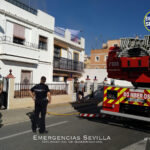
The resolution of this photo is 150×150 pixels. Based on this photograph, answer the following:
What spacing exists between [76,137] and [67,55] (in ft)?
54.4

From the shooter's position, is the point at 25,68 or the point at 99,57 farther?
the point at 99,57

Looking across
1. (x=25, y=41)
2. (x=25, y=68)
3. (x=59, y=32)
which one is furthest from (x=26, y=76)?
(x=59, y=32)

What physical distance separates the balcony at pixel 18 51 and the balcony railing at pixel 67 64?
12.8ft

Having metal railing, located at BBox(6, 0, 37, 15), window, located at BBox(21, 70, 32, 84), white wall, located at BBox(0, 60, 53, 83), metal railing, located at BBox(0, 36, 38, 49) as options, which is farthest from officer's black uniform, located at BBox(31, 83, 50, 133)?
metal railing, located at BBox(6, 0, 37, 15)

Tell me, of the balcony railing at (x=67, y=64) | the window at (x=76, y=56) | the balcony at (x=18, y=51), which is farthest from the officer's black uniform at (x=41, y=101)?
the window at (x=76, y=56)

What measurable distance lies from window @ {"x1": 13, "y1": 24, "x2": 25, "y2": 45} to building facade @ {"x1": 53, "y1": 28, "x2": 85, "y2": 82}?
429 cm

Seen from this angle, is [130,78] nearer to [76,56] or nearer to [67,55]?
[67,55]

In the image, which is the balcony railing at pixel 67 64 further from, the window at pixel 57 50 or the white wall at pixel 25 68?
the white wall at pixel 25 68

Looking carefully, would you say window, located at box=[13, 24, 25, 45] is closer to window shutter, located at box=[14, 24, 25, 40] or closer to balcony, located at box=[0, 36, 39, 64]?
window shutter, located at box=[14, 24, 25, 40]

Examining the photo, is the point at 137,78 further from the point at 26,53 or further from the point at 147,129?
the point at 26,53

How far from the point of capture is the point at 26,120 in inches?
331

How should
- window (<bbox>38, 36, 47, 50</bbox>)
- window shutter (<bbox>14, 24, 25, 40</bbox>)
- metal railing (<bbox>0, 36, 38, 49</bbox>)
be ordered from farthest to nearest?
window (<bbox>38, 36, 47, 50</bbox>)
window shutter (<bbox>14, 24, 25, 40</bbox>)
metal railing (<bbox>0, 36, 38, 49</bbox>)

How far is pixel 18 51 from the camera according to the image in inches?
557

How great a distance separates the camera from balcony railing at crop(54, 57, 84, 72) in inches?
779
